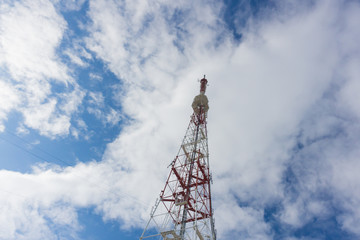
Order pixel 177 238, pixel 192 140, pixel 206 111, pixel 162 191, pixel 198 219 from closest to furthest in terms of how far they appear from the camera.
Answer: pixel 177 238, pixel 198 219, pixel 162 191, pixel 192 140, pixel 206 111

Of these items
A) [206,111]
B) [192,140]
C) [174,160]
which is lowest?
[174,160]

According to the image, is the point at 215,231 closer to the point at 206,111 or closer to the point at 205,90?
the point at 206,111

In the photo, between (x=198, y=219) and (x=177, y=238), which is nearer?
(x=177, y=238)

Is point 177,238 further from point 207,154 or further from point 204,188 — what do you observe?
point 207,154

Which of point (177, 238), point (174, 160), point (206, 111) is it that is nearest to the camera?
point (177, 238)

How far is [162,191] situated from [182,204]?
3759mm

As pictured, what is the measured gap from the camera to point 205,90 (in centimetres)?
4216

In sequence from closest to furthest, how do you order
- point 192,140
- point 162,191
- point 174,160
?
point 162,191 < point 174,160 < point 192,140

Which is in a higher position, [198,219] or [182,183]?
[182,183]

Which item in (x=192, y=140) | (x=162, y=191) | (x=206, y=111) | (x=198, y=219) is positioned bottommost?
(x=198, y=219)

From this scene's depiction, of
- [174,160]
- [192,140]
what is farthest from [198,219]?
[192,140]

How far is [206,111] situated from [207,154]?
354 inches

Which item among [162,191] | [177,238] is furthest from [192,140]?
[177,238]

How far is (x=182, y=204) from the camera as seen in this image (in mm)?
28094
